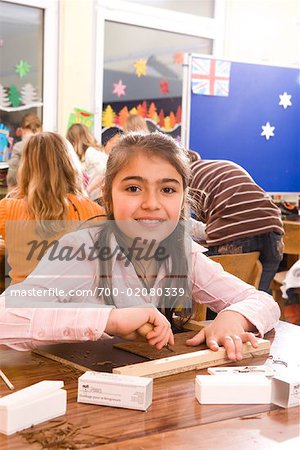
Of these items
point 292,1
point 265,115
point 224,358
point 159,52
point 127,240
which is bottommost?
point 224,358

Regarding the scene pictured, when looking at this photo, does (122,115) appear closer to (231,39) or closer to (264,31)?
(231,39)

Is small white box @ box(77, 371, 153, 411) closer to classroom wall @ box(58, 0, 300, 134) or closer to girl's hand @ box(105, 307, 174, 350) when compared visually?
girl's hand @ box(105, 307, 174, 350)

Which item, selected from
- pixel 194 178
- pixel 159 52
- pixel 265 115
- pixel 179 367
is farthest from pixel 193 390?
pixel 159 52

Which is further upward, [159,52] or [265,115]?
[159,52]

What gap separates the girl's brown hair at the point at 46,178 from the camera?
10.2 ft

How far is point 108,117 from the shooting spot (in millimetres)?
6605

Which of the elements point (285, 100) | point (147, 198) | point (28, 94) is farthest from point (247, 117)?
point (147, 198)

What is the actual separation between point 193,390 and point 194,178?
8.33 ft

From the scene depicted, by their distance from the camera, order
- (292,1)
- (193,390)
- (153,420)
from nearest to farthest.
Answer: (153,420) < (193,390) < (292,1)

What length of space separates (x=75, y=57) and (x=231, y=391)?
18.3ft

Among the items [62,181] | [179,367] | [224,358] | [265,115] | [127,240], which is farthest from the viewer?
[265,115]

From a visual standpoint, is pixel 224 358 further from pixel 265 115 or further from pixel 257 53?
pixel 257 53

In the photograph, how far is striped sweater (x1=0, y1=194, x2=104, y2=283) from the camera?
3.08 m

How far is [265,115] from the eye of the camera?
18.8ft
